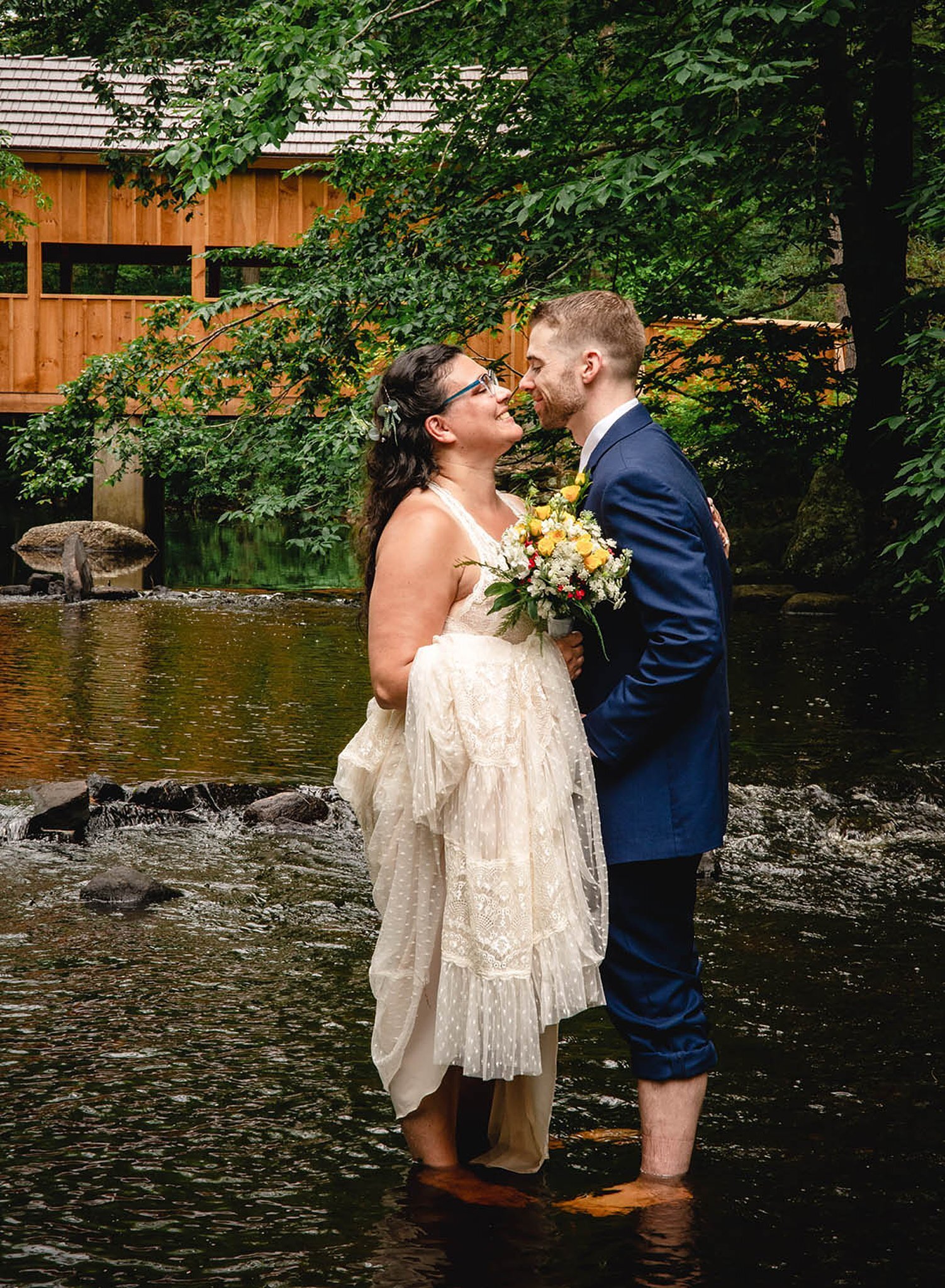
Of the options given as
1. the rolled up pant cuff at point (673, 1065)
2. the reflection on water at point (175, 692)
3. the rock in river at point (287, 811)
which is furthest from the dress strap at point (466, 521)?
the reflection on water at point (175, 692)

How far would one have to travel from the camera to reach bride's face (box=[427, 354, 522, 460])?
350 cm

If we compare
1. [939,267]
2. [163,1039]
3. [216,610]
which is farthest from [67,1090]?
[939,267]

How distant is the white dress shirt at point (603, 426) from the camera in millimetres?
3322

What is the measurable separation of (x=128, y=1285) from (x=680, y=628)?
1.79m

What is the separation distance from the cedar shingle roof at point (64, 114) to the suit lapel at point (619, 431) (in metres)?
20.0

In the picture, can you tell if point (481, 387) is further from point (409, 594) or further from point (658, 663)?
point (658, 663)

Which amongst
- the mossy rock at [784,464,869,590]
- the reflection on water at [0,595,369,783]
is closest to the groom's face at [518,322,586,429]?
the reflection on water at [0,595,369,783]

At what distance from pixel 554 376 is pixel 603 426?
0.54 feet

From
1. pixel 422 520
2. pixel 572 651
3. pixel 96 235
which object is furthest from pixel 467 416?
pixel 96 235

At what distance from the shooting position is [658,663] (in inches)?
123

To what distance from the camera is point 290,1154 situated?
11.9 ft

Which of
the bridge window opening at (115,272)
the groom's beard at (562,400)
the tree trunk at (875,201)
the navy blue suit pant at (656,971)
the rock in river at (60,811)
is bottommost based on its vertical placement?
the rock in river at (60,811)

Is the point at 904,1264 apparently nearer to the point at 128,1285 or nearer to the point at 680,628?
the point at 680,628

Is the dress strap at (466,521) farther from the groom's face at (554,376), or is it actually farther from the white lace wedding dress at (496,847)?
the groom's face at (554,376)
